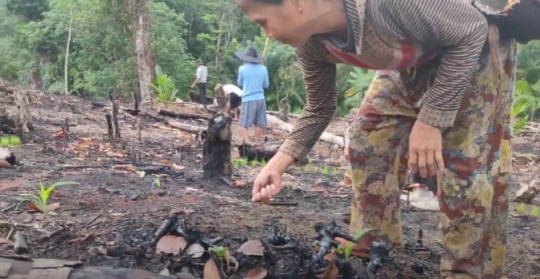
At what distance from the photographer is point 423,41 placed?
7.85ft

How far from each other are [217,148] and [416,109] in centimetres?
250

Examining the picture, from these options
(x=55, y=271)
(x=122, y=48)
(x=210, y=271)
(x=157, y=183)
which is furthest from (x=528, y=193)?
(x=122, y=48)

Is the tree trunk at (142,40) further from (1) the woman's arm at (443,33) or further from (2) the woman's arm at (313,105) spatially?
(1) the woman's arm at (443,33)

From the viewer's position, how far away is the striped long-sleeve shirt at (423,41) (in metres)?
2.25

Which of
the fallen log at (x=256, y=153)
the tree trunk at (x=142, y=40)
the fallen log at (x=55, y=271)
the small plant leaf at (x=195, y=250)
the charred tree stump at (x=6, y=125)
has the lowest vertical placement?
the small plant leaf at (x=195, y=250)

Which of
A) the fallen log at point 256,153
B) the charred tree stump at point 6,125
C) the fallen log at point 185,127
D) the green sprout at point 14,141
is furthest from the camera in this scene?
the fallen log at point 185,127

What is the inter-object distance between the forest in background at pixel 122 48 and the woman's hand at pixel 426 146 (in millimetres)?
15254

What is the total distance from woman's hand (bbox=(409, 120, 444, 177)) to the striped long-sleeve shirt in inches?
1.3

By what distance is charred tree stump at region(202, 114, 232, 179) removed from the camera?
16.6 feet

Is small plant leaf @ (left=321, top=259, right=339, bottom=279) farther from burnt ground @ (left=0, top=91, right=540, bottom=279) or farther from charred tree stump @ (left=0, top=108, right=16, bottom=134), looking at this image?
charred tree stump @ (left=0, top=108, right=16, bottom=134)

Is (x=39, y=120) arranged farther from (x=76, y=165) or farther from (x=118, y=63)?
(x=118, y=63)

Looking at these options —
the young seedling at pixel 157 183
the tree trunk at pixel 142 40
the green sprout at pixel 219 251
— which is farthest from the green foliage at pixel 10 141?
the tree trunk at pixel 142 40

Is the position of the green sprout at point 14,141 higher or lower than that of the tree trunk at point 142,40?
lower

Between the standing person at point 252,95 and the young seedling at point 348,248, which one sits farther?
the standing person at point 252,95
